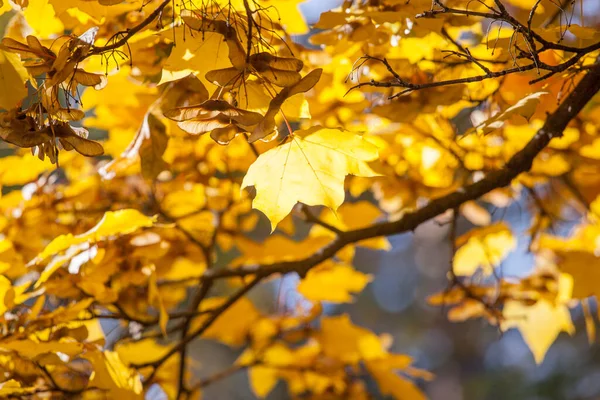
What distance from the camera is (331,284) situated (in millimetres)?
1288

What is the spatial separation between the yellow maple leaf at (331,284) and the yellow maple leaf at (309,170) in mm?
564

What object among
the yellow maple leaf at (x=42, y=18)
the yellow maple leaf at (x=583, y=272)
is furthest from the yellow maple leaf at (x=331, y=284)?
the yellow maple leaf at (x=42, y=18)

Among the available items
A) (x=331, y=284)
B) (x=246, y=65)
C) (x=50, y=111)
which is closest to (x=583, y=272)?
(x=331, y=284)

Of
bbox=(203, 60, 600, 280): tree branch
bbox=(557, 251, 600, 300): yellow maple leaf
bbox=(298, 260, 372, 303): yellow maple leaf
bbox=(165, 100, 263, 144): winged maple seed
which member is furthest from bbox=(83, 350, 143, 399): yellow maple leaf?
bbox=(557, 251, 600, 300): yellow maple leaf

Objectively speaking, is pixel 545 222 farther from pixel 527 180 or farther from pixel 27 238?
pixel 27 238

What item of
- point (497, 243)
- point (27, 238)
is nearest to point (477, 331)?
point (497, 243)

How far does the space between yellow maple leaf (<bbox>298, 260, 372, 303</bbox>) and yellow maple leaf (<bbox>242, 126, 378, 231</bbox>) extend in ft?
1.85

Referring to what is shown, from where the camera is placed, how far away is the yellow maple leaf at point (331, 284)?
1.27 metres

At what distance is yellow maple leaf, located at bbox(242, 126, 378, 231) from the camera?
71cm

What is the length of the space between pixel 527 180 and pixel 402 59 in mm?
468

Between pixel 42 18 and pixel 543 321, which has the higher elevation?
pixel 42 18

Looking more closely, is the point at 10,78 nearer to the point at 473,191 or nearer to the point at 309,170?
the point at 309,170

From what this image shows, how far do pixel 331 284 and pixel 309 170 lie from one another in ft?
1.93

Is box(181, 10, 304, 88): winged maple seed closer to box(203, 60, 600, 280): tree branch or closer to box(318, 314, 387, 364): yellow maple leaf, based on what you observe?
box(203, 60, 600, 280): tree branch
